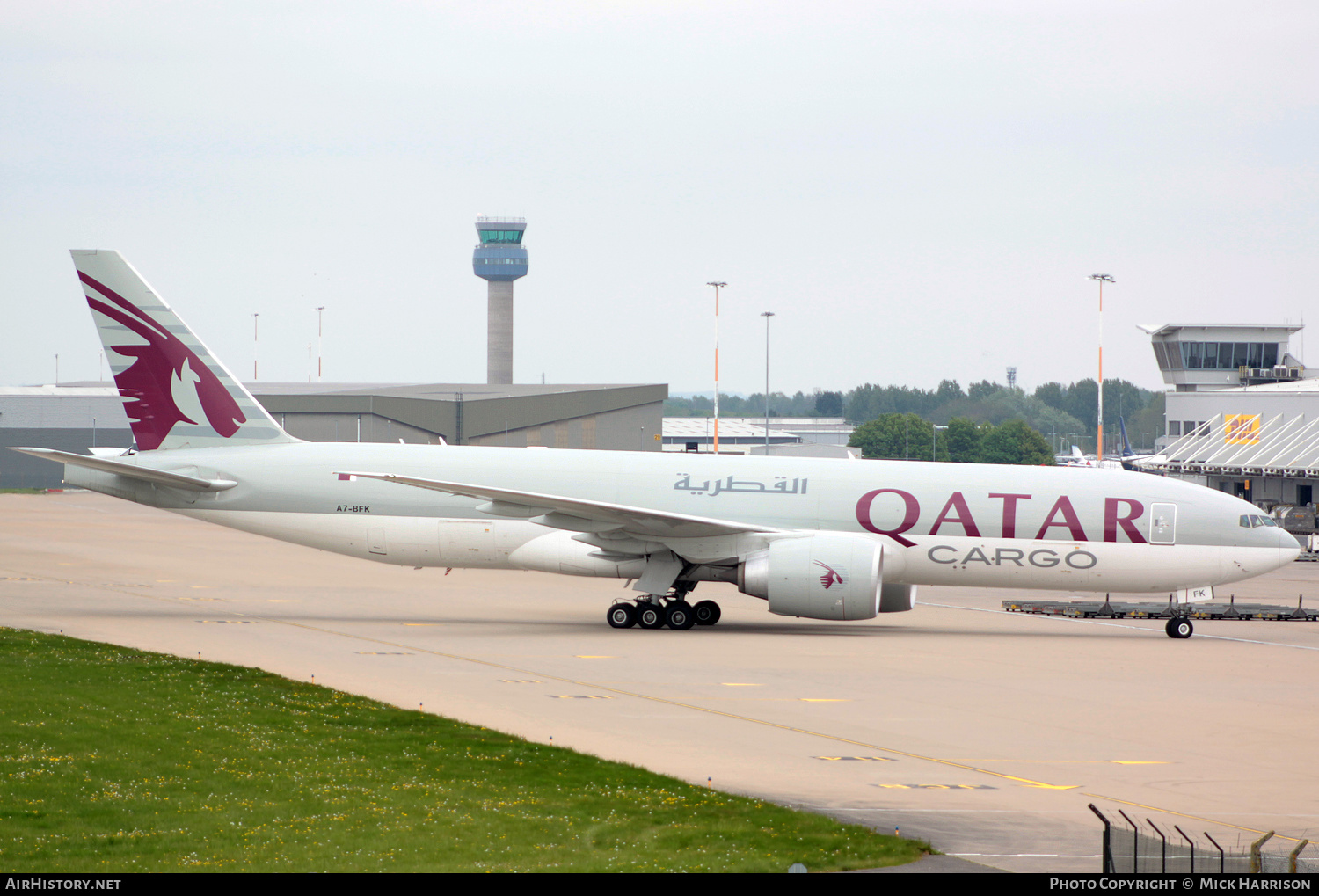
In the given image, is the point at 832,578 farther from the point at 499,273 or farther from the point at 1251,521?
the point at 499,273

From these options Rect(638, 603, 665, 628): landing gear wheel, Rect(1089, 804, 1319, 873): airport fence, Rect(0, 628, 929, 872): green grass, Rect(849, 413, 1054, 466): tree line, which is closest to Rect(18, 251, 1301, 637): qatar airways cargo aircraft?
Rect(638, 603, 665, 628): landing gear wheel

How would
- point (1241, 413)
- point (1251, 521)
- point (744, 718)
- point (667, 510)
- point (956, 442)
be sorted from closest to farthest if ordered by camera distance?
1. point (744, 718)
2. point (1251, 521)
3. point (667, 510)
4. point (1241, 413)
5. point (956, 442)

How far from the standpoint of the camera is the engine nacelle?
1094 inches

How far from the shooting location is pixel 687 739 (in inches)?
706

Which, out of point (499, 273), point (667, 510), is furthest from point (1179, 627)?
point (499, 273)

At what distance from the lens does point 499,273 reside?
169500mm

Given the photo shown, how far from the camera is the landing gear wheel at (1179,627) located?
98.4 feet

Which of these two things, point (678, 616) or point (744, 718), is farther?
point (678, 616)

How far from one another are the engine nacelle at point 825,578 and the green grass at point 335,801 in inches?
430

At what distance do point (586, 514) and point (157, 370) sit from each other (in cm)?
1160

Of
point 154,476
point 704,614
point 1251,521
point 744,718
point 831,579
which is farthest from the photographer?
point 154,476

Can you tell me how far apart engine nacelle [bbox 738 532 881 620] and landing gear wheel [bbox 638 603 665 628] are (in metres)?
2.64

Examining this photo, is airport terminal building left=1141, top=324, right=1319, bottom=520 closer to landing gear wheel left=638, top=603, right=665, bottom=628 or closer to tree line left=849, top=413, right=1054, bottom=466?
landing gear wheel left=638, top=603, right=665, bottom=628
